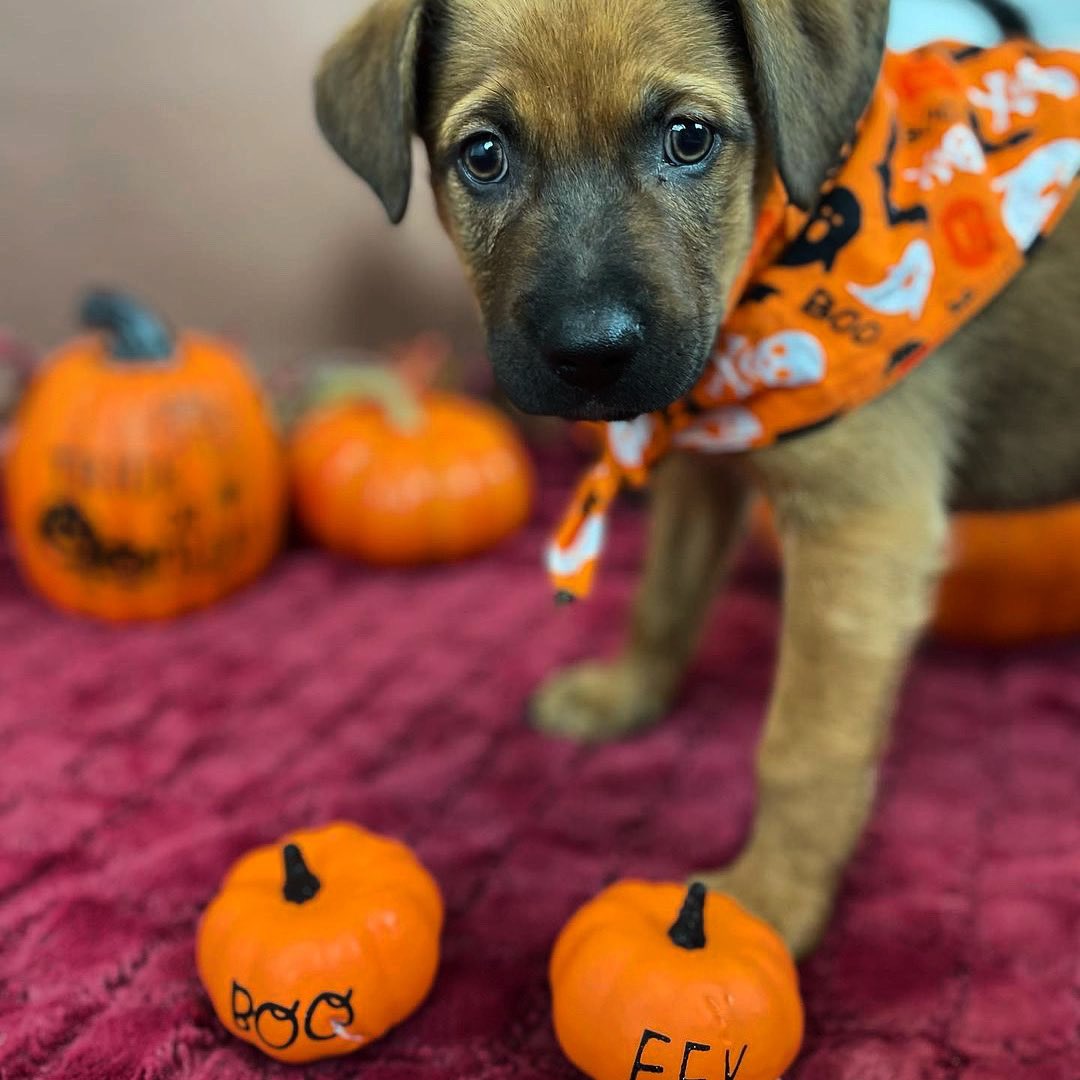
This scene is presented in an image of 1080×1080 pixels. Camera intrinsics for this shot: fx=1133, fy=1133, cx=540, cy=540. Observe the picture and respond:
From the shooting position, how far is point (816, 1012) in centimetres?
165

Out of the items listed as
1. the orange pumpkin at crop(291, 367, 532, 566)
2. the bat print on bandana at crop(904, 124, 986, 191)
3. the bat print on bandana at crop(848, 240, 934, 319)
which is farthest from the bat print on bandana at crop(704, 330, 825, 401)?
the orange pumpkin at crop(291, 367, 532, 566)

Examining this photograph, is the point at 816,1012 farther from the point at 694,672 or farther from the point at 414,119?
the point at 414,119

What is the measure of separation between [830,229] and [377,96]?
71 centimetres

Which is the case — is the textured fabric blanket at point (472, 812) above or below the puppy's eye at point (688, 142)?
below

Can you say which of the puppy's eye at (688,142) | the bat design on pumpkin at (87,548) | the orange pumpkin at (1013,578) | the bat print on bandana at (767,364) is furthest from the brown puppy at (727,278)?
the bat design on pumpkin at (87,548)

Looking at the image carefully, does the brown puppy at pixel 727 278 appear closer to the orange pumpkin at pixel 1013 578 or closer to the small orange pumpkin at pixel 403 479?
the orange pumpkin at pixel 1013 578

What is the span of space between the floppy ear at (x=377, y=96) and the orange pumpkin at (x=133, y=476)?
128 cm

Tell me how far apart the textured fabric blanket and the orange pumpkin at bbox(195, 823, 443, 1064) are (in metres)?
0.08

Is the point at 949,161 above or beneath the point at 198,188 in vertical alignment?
above

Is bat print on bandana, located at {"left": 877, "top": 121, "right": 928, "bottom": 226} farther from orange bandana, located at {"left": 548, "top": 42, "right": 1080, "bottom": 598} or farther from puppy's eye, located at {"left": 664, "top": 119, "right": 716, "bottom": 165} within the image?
puppy's eye, located at {"left": 664, "top": 119, "right": 716, "bottom": 165}

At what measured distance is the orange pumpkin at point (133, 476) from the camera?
2850 mm

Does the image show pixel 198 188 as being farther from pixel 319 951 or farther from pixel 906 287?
pixel 319 951

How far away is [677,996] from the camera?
1.40m

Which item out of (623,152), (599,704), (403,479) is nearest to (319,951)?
(599,704)
